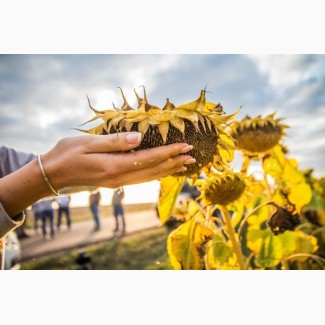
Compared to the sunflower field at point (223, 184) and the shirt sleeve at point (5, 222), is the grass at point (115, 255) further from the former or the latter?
the shirt sleeve at point (5, 222)

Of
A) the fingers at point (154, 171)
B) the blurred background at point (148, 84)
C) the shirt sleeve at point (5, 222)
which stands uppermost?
the blurred background at point (148, 84)

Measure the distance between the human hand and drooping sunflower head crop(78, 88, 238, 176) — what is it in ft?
0.05

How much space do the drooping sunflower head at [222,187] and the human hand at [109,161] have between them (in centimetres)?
20

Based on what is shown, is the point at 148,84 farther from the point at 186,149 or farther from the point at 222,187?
the point at 186,149

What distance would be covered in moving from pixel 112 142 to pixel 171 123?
0.10 metres

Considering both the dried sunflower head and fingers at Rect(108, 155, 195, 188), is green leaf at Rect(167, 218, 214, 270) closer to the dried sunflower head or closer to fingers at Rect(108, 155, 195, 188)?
the dried sunflower head

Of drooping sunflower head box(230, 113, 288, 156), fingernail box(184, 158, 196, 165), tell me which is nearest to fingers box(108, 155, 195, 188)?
fingernail box(184, 158, 196, 165)

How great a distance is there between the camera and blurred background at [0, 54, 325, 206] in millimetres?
1281

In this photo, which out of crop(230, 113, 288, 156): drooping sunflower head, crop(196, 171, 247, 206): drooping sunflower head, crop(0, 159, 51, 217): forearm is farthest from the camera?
crop(230, 113, 288, 156): drooping sunflower head

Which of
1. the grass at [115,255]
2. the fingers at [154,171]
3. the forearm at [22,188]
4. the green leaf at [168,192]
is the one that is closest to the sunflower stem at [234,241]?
the green leaf at [168,192]

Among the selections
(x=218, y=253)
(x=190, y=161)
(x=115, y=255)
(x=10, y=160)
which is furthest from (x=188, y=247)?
(x=115, y=255)

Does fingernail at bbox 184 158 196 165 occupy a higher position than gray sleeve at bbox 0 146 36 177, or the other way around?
gray sleeve at bbox 0 146 36 177

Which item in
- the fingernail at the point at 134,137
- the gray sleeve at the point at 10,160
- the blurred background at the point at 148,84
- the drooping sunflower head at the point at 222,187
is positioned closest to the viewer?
the fingernail at the point at 134,137

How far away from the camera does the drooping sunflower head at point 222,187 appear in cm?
82
